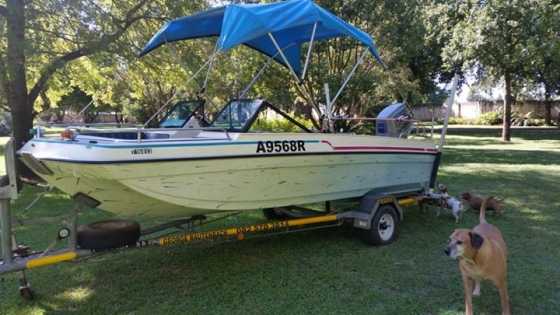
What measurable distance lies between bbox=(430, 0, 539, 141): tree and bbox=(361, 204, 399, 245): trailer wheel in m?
13.4

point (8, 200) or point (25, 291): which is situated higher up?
point (8, 200)

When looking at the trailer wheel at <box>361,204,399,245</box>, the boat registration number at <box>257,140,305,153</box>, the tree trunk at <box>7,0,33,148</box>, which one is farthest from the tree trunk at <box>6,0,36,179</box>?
the trailer wheel at <box>361,204,399,245</box>

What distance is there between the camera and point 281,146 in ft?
15.1

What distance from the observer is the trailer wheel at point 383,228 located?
221 inches

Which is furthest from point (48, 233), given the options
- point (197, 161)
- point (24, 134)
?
point (24, 134)

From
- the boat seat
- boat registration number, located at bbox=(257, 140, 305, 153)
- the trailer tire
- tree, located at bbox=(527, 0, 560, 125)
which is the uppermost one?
tree, located at bbox=(527, 0, 560, 125)

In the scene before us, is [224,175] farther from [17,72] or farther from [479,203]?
[17,72]

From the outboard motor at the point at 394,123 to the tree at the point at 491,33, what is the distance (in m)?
12.0

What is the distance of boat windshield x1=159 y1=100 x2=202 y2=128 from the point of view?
5.69 m

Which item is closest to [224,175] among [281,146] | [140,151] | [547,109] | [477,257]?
[281,146]

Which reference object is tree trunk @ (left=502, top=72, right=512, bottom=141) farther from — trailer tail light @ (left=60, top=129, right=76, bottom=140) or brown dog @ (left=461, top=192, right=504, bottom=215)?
trailer tail light @ (left=60, top=129, right=76, bottom=140)

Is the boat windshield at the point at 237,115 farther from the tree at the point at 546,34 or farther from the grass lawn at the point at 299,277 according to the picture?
the tree at the point at 546,34

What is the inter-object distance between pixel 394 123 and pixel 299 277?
286 centimetres

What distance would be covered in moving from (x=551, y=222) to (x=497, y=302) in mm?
3394
